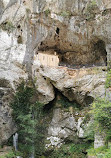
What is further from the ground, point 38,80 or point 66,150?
point 38,80

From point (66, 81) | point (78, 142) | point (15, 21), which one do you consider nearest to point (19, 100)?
point (66, 81)

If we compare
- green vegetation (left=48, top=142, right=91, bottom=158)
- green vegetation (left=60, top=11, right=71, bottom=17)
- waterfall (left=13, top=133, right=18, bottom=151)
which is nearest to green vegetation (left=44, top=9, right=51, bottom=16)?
green vegetation (left=60, top=11, right=71, bottom=17)

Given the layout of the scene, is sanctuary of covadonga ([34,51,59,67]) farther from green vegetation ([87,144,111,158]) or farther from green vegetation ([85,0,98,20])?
green vegetation ([87,144,111,158])

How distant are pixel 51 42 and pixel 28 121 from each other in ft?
31.6

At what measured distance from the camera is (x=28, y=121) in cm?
1644

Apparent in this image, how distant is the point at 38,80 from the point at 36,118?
3.53 m

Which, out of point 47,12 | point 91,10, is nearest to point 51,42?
point 47,12

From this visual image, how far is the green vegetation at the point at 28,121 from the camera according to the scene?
16359 mm

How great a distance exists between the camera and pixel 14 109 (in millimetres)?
17234

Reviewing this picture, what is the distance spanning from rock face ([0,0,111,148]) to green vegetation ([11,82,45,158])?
101 centimetres

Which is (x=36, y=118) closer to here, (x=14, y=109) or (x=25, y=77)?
(x=14, y=109)

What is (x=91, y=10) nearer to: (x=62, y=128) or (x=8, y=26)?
(x=8, y=26)

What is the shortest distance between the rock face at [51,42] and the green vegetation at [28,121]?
1006mm

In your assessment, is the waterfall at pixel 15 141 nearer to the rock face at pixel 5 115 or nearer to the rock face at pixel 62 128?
the rock face at pixel 5 115
